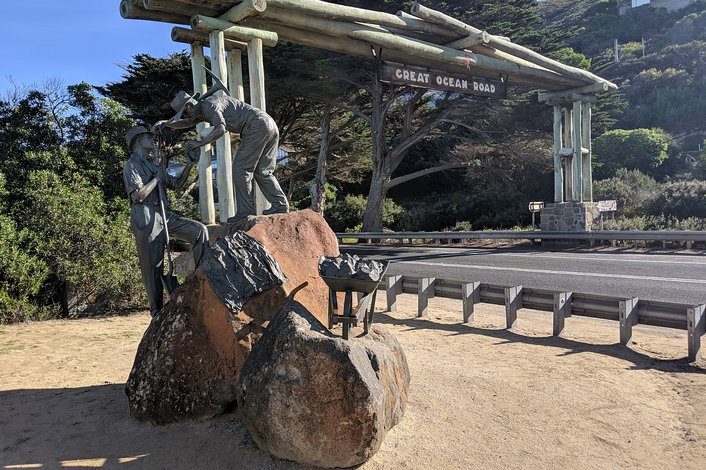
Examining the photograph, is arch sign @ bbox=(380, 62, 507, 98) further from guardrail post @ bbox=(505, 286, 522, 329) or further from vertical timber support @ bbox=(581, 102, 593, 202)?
guardrail post @ bbox=(505, 286, 522, 329)

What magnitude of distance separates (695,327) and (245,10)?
7.60 meters

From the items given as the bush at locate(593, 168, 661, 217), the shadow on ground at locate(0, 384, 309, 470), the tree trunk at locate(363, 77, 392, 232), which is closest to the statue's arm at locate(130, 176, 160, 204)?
the shadow on ground at locate(0, 384, 309, 470)

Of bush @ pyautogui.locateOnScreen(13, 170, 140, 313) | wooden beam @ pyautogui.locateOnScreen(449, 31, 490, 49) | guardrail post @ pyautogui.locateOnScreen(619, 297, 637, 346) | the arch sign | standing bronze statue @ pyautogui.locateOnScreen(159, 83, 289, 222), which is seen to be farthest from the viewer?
wooden beam @ pyautogui.locateOnScreen(449, 31, 490, 49)

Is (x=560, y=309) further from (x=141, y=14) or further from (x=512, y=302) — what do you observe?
(x=141, y=14)

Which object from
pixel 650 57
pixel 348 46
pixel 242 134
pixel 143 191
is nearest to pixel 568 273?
pixel 348 46

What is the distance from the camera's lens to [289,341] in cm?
346

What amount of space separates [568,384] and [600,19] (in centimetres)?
6595

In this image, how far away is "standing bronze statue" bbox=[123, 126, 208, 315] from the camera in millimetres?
4730

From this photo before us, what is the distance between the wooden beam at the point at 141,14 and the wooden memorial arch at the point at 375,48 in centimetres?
2

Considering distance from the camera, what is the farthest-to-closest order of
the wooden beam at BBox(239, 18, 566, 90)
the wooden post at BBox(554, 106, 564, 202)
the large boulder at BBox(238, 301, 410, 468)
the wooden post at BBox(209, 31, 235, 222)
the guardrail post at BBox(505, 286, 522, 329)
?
the wooden post at BBox(554, 106, 564, 202) → the wooden beam at BBox(239, 18, 566, 90) → the wooden post at BBox(209, 31, 235, 222) → the guardrail post at BBox(505, 286, 522, 329) → the large boulder at BBox(238, 301, 410, 468)

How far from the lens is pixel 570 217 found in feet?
55.9

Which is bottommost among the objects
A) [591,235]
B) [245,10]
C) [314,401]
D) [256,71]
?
[314,401]

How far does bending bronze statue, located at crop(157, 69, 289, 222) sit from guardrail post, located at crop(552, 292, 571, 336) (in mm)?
3702

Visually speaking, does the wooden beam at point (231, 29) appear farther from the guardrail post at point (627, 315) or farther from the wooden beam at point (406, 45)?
the guardrail post at point (627, 315)
